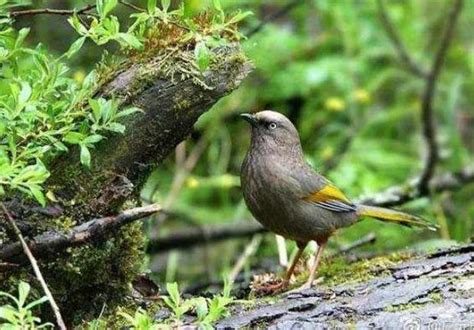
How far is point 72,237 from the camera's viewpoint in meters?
3.04

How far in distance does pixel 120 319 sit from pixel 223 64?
1.01 metres

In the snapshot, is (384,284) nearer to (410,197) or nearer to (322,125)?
(410,197)

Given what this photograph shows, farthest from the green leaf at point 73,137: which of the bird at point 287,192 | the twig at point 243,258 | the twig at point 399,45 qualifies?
the twig at point 399,45

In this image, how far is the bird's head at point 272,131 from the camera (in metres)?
4.20

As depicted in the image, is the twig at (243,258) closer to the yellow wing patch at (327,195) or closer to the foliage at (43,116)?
the yellow wing patch at (327,195)

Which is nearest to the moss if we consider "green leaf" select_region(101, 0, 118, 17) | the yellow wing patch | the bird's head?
the yellow wing patch

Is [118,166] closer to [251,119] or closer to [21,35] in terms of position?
[21,35]

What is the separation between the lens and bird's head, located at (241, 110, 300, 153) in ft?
13.8

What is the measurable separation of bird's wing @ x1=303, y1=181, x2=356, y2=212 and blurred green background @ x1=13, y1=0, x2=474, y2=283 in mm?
2578

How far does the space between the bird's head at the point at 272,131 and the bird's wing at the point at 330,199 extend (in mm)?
247

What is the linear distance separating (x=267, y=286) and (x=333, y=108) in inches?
178

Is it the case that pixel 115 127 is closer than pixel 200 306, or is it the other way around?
pixel 200 306

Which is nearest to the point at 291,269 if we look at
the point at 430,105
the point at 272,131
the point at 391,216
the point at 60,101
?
the point at 272,131

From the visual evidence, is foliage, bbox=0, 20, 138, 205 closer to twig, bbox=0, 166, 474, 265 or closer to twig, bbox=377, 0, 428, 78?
twig, bbox=0, 166, 474, 265
